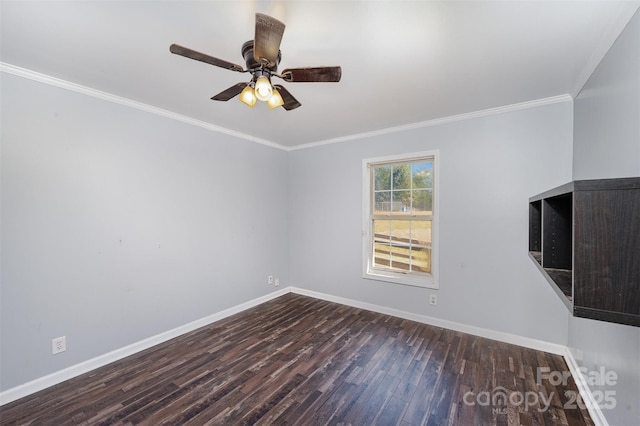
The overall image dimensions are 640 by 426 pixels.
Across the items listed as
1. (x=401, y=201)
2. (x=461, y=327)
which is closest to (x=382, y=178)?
(x=401, y=201)

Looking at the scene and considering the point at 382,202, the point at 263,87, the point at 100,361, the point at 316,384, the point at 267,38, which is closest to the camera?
the point at 267,38

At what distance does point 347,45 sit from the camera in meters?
1.75

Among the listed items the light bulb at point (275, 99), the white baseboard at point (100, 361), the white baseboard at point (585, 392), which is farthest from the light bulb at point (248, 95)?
the white baseboard at point (585, 392)

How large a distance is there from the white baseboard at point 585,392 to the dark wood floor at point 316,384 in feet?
0.18

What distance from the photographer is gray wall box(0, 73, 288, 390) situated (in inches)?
80.7

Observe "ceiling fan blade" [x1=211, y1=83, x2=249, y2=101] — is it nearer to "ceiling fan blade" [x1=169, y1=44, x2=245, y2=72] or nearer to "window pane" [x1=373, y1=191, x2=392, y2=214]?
"ceiling fan blade" [x1=169, y1=44, x2=245, y2=72]

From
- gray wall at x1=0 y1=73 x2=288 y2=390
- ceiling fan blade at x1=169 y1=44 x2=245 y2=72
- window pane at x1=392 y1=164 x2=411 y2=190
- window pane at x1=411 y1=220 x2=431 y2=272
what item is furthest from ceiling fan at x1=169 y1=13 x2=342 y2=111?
window pane at x1=411 y1=220 x2=431 y2=272

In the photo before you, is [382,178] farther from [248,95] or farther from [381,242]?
[248,95]

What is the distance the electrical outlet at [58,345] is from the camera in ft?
7.18

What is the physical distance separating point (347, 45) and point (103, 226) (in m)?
2.69

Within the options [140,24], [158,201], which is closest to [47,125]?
[158,201]

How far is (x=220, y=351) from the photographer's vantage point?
2.69 metres

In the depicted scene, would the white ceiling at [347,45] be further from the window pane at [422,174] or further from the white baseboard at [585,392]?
the white baseboard at [585,392]

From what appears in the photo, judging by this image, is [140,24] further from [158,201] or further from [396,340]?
[396,340]
